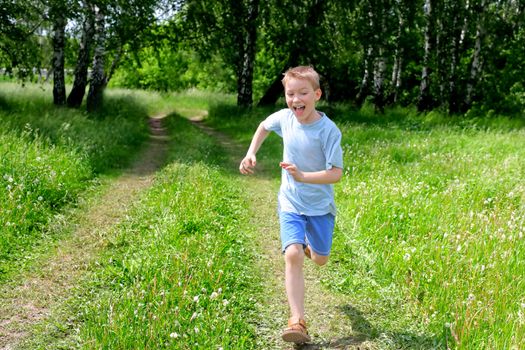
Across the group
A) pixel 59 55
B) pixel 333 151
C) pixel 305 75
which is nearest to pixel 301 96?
pixel 305 75

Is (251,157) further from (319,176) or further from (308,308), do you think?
(308,308)

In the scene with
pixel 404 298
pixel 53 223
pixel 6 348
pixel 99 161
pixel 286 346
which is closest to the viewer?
pixel 6 348

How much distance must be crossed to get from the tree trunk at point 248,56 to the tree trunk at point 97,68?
20.8 ft

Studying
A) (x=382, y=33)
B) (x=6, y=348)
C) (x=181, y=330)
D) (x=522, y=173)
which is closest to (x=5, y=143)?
(x=6, y=348)

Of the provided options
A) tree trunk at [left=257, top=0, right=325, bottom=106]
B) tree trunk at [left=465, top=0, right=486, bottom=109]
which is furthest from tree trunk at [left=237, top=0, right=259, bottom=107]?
tree trunk at [left=465, top=0, right=486, bottom=109]

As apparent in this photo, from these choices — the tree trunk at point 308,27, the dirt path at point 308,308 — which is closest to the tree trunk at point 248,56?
the tree trunk at point 308,27

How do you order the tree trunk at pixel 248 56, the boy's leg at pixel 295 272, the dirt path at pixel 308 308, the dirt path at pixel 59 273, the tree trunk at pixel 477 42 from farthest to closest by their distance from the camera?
the tree trunk at pixel 248 56, the tree trunk at pixel 477 42, the dirt path at pixel 59 273, the dirt path at pixel 308 308, the boy's leg at pixel 295 272

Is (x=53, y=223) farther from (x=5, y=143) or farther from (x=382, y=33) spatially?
(x=382, y=33)

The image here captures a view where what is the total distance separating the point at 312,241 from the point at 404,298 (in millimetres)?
1135

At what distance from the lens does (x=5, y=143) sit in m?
9.12

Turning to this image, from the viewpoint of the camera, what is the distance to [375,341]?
4.36m

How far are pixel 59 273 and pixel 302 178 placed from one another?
3.02 m

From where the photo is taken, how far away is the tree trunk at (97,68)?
1853 cm

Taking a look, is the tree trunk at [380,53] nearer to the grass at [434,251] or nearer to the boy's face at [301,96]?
the grass at [434,251]
